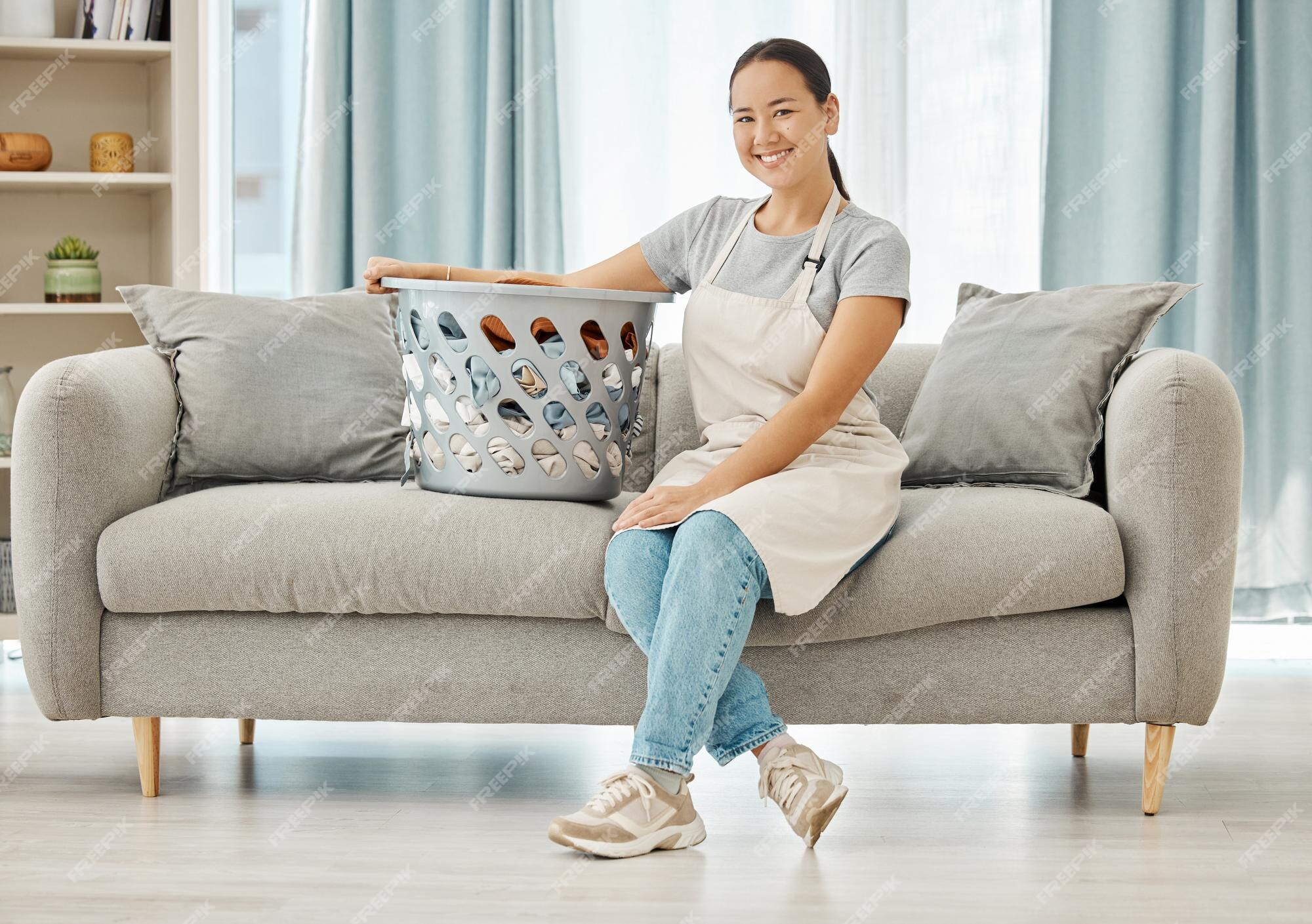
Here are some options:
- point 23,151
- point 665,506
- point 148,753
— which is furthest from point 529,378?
point 23,151

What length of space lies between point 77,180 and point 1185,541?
253 cm

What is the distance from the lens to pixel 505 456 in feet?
6.22

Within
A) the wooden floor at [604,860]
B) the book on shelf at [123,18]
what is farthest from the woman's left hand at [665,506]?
the book on shelf at [123,18]

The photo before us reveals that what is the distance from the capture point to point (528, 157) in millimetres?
3145

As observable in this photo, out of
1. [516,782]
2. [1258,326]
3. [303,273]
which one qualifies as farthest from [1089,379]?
[303,273]

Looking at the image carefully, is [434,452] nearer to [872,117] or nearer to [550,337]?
[550,337]

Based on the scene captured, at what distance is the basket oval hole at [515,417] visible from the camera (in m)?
1.86

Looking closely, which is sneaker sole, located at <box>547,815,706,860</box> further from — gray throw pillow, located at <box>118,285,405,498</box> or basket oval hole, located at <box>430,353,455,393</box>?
gray throw pillow, located at <box>118,285,405,498</box>

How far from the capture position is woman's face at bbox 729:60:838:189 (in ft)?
6.03

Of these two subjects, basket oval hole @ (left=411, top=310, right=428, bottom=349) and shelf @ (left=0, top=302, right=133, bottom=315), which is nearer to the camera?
basket oval hole @ (left=411, top=310, right=428, bottom=349)

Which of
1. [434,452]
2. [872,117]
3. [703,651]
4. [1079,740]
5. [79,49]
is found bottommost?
[1079,740]

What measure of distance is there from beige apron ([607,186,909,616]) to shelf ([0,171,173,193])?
1717 millimetres

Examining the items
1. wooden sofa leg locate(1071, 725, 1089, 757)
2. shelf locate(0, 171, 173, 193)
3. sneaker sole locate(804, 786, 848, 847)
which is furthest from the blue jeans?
shelf locate(0, 171, 173, 193)

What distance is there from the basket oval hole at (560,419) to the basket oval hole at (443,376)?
0.14 m
